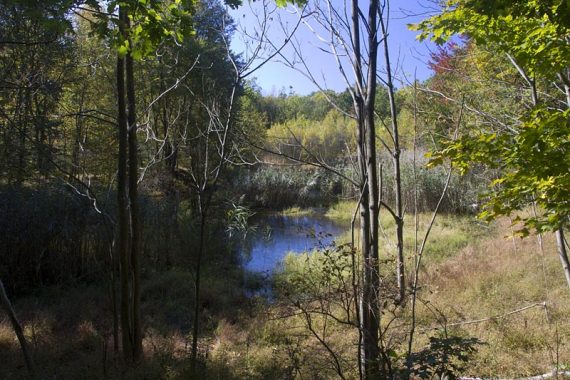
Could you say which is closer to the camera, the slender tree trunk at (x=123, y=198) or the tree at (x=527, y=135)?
the tree at (x=527, y=135)

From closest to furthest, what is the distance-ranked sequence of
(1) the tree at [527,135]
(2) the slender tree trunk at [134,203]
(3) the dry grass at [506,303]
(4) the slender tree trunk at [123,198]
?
1. (1) the tree at [527,135]
2. (4) the slender tree trunk at [123,198]
3. (2) the slender tree trunk at [134,203]
4. (3) the dry grass at [506,303]

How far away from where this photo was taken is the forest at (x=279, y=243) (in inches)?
104

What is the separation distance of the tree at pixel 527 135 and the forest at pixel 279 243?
0.02 meters

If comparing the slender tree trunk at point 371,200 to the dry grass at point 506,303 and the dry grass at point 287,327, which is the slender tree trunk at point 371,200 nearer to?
the dry grass at point 287,327

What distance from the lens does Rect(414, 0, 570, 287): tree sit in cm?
225

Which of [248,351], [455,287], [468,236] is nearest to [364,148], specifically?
[248,351]

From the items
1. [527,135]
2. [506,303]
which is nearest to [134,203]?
[527,135]

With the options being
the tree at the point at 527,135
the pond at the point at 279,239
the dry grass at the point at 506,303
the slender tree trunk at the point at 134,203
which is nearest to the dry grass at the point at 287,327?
the dry grass at the point at 506,303

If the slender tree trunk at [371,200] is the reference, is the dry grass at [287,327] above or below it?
below

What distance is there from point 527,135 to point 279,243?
36.1 feet

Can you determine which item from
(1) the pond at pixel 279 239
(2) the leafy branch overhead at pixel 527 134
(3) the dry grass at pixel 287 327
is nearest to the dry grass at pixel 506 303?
(3) the dry grass at pixel 287 327

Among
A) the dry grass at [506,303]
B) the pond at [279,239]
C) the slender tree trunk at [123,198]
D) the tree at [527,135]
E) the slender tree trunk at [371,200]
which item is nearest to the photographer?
the tree at [527,135]

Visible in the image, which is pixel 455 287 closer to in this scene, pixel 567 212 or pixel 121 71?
pixel 567 212

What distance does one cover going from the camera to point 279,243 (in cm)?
1295
